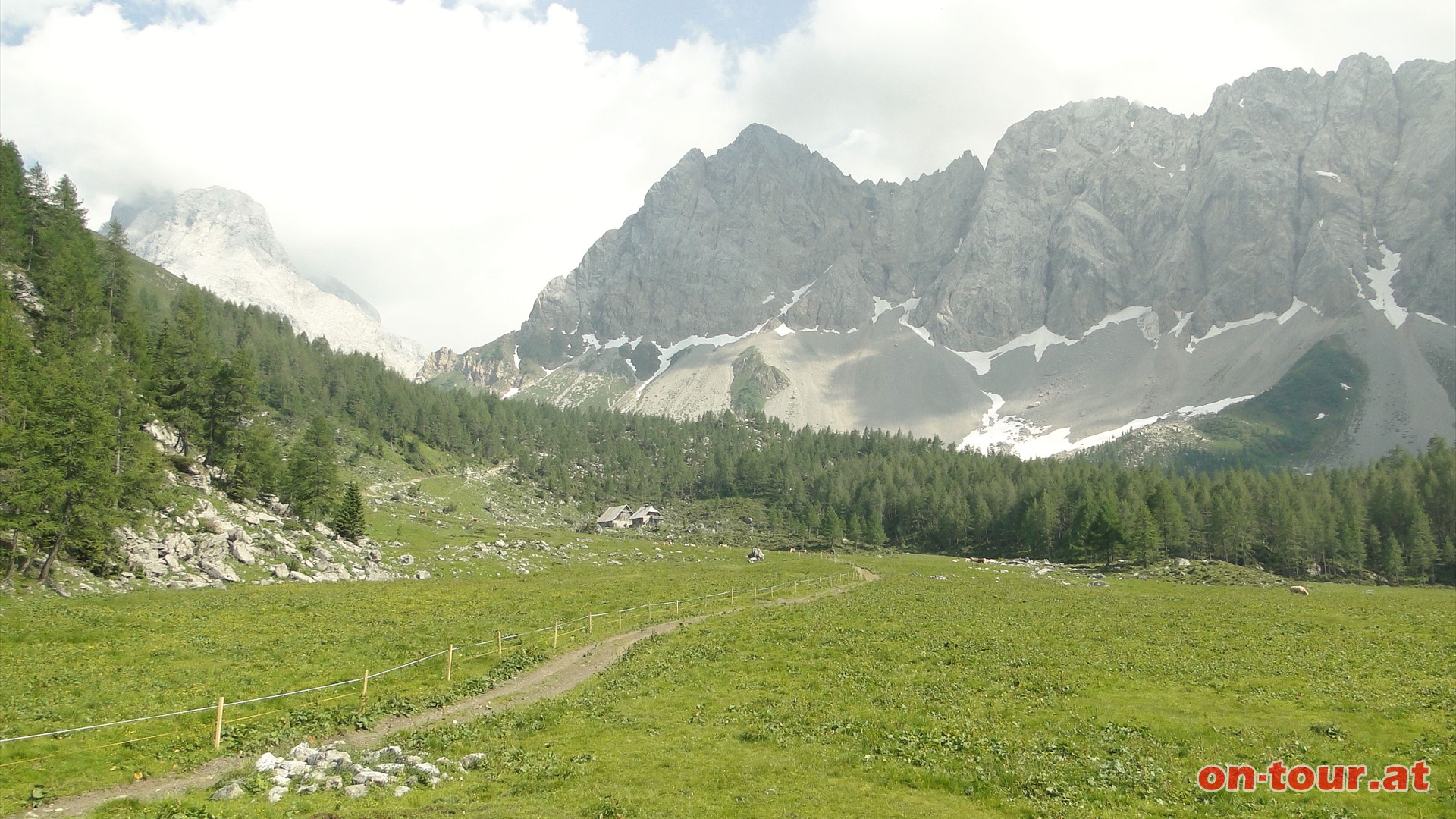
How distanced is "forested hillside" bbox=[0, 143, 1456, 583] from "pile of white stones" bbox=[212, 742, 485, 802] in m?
37.0

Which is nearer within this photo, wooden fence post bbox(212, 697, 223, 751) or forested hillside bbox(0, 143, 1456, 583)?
wooden fence post bbox(212, 697, 223, 751)

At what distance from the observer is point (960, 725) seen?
827 inches

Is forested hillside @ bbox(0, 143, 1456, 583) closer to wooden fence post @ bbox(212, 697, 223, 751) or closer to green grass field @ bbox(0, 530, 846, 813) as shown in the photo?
green grass field @ bbox(0, 530, 846, 813)

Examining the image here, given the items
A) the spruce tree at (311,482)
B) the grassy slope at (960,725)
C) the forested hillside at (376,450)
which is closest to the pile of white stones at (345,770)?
the grassy slope at (960,725)

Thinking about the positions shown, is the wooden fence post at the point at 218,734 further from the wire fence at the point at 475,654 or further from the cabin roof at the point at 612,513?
the cabin roof at the point at 612,513

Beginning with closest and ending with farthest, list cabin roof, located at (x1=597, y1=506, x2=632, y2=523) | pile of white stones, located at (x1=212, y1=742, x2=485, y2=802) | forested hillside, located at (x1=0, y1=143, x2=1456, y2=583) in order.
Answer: pile of white stones, located at (x1=212, y1=742, x2=485, y2=802) → forested hillside, located at (x1=0, y1=143, x2=1456, y2=583) → cabin roof, located at (x1=597, y1=506, x2=632, y2=523)

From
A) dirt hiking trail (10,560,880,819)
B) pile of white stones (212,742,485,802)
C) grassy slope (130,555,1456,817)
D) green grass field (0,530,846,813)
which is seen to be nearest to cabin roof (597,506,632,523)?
green grass field (0,530,846,813)

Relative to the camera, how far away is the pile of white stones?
16.3 m

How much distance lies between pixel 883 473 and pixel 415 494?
102 meters

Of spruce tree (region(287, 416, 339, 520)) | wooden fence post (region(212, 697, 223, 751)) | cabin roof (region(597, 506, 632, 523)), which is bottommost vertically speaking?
cabin roof (region(597, 506, 632, 523))

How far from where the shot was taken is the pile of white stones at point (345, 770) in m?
16.3

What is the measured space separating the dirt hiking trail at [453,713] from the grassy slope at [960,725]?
4.54ft

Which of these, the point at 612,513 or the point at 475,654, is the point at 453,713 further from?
the point at 612,513

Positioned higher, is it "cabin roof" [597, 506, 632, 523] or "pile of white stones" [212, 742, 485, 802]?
"pile of white stones" [212, 742, 485, 802]
